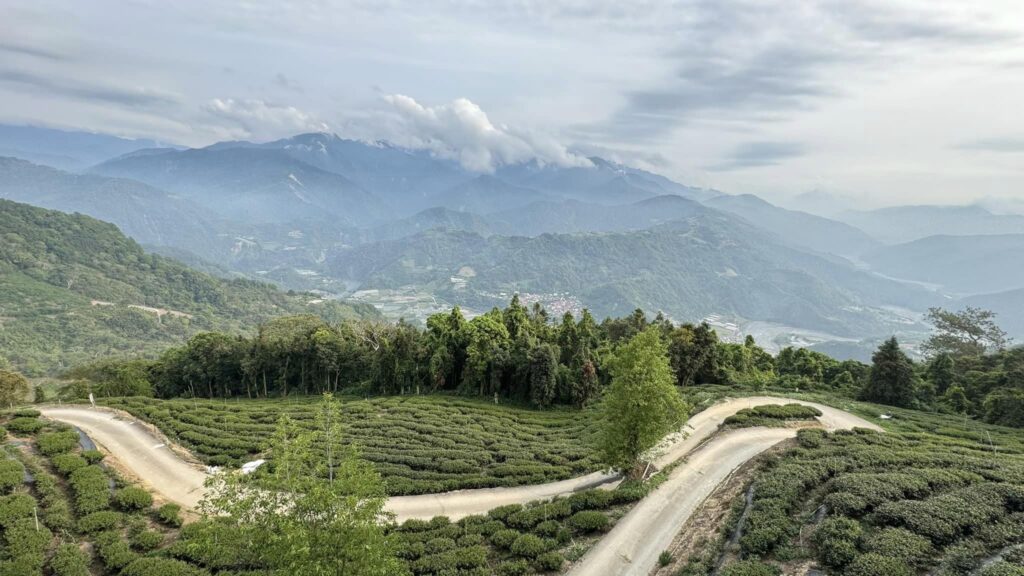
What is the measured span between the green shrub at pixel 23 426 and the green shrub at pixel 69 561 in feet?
60.7

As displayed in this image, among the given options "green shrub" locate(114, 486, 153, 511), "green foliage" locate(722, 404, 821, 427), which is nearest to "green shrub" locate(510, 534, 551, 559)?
"green foliage" locate(722, 404, 821, 427)

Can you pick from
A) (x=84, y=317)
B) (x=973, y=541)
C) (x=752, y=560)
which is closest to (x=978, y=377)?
(x=973, y=541)

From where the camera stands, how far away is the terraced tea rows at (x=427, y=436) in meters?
31.4

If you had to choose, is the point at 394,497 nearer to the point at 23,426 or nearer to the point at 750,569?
the point at 750,569

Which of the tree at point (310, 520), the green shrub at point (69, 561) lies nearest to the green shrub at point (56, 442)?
the green shrub at point (69, 561)

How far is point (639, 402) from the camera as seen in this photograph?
25281 mm

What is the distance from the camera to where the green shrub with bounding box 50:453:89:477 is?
2772cm

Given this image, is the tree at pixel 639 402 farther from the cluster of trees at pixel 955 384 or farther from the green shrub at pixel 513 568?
the cluster of trees at pixel 955 384

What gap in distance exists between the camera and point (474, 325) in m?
62.1

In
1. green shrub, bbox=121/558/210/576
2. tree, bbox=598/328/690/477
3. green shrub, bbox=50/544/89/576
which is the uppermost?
tree, bbox=598/328/690/477

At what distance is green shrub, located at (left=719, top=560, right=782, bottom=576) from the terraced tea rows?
52.4 ft

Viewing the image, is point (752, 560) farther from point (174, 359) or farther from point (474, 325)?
point (174, 359)

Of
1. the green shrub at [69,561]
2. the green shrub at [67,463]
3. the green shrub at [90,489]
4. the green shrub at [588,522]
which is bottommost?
the green shrub at [69,561]

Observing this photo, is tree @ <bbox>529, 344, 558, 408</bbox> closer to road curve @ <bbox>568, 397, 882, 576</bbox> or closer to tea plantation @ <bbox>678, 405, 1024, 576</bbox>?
road curve @ <bbox>568, 397, 882, 576</bbox>
